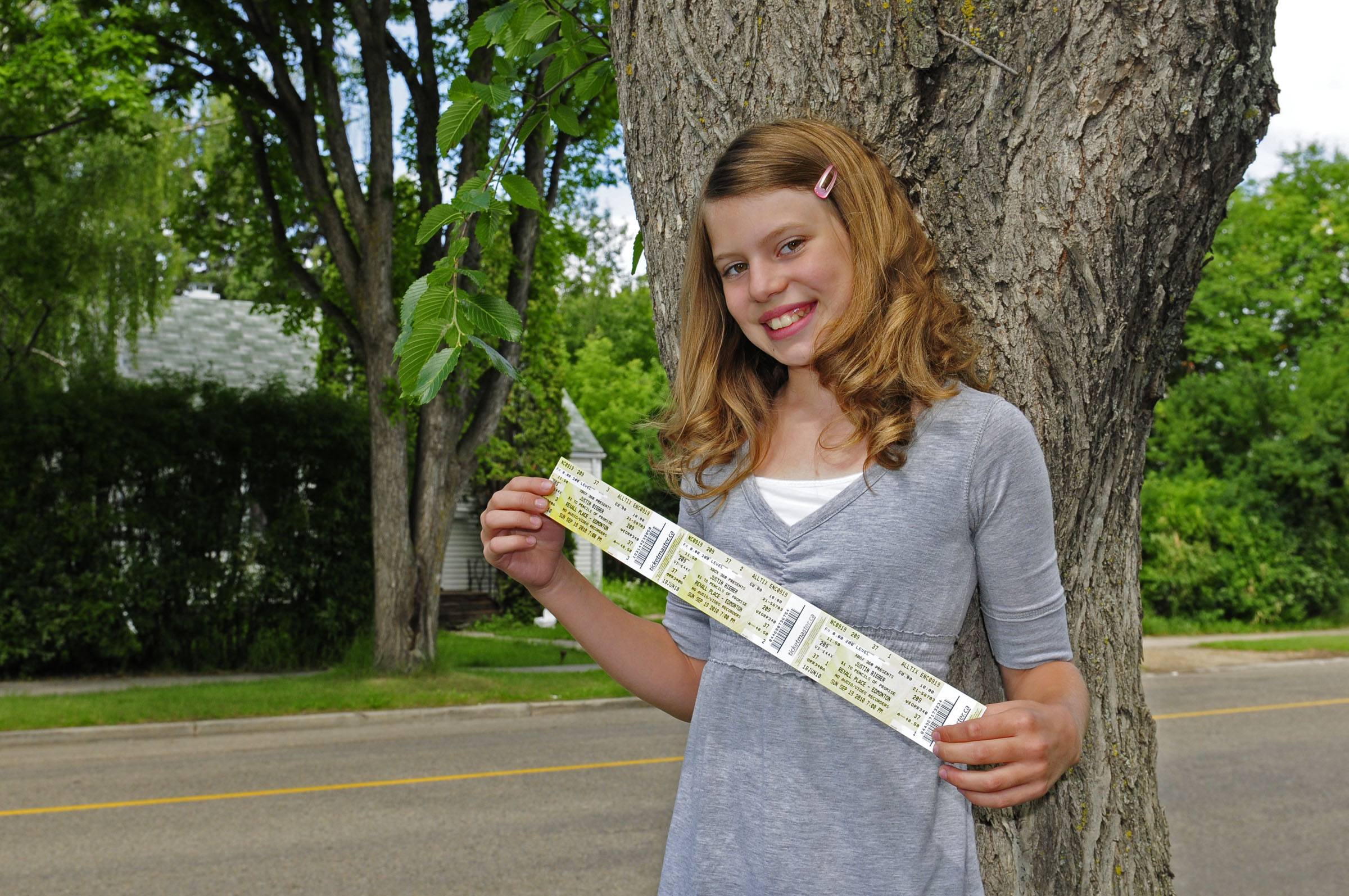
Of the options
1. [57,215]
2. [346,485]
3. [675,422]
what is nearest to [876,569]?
[675,422]

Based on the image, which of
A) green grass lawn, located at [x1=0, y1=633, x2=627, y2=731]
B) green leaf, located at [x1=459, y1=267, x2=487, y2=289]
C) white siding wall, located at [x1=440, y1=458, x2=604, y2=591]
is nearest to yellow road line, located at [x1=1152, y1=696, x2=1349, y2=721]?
green grass lawn, located at [x1=0, y1=633, x2=627, y2=731]

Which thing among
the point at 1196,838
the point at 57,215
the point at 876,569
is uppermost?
the point at 57,215

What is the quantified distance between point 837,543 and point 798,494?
12 centimetres

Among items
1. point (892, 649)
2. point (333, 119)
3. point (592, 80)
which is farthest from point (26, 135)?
point (892, 649)

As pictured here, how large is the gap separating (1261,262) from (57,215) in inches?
1111

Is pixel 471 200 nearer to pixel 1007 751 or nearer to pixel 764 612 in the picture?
pixel 764 612

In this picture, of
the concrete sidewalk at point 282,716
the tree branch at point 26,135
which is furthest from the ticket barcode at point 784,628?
the tree branch at point 26,135

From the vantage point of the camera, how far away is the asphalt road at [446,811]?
20.0 feet

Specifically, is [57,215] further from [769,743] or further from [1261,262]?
[1261,262]

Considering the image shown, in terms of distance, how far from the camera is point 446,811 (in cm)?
732

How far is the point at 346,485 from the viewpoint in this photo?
1450cm

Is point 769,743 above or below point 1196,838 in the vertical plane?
above

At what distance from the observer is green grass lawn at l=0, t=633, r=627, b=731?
34.6 feet

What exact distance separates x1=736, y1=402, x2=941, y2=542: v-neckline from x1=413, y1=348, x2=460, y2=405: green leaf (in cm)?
62
